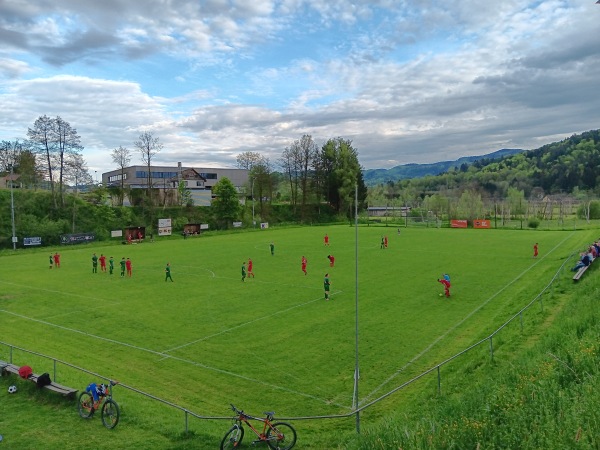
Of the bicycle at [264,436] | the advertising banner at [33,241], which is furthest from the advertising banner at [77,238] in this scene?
the bicycle at [264,436]

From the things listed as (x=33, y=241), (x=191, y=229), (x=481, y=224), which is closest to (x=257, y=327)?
(x=33, y=241)

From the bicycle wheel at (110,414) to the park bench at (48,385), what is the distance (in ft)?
5.73

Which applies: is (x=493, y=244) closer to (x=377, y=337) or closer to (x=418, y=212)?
(x=377, y=337)

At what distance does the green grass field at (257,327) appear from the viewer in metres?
14.8

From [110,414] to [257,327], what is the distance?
33.7ft

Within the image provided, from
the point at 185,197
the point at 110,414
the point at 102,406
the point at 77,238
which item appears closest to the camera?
the point at 110,414

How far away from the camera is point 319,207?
112 metres

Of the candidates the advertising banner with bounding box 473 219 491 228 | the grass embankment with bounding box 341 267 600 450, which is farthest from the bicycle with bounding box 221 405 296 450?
the advertising banner with bounding box 473 219 491 228

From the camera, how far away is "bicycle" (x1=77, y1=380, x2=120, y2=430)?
1214cm

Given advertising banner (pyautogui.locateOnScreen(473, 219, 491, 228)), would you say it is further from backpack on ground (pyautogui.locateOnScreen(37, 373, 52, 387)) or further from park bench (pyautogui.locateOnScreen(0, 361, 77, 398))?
backpack on ground (pyautogui.locateOnScreen(37, 373, 52, 387))

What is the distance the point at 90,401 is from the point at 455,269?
30.5 metres

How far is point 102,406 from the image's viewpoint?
1244 cm

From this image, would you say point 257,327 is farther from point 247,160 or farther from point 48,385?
point 247,160

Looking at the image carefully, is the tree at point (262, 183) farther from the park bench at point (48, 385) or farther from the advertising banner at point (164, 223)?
the park bench at point (48, 385)
